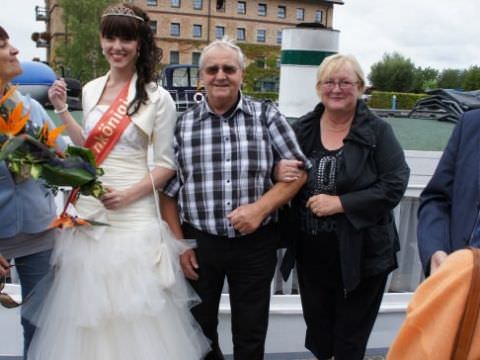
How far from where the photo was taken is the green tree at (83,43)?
36.7m

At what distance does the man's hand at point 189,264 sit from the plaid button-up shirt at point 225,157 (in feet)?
0.58

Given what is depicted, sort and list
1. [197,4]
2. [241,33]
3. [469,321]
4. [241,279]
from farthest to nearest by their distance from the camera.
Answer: [241,33], [197,4], [241,279], [469,321]

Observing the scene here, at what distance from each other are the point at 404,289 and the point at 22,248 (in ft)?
9.31

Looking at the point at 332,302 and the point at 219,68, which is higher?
the point at 219,68

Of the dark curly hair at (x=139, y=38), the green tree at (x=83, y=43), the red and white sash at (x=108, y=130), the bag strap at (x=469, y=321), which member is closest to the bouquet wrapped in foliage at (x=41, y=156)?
the red and white sash at (x=108, y=130)

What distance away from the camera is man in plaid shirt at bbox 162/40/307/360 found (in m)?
2.48

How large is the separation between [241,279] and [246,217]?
1.27 feet

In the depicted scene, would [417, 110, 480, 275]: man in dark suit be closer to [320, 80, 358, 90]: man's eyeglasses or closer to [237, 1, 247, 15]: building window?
[320, 80, 358, 90]: man's eyeglasses

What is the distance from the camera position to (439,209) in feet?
6.31

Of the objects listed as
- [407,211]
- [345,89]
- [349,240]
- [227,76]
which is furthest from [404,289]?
[227,76]

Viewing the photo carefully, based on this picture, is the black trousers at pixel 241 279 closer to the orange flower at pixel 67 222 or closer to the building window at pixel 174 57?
the orange flower at pixel 67 222

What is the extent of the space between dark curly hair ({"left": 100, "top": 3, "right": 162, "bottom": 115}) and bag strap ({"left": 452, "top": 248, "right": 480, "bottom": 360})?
1.71m

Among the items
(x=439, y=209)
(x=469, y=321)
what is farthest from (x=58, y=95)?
(x=469, y=321)

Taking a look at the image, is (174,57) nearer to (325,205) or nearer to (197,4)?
(197,4)
